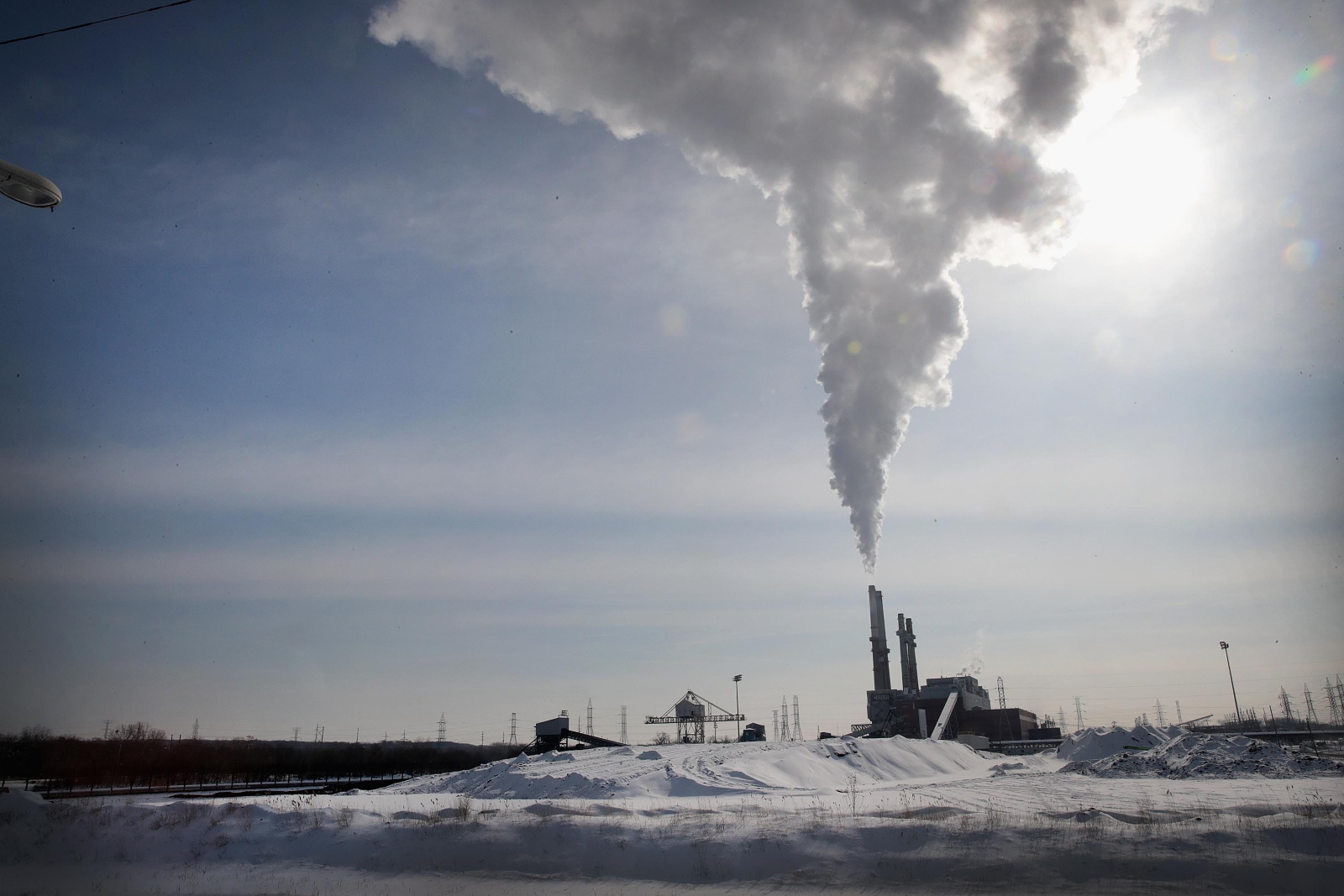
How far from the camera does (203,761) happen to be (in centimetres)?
6178

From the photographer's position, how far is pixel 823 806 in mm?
22859

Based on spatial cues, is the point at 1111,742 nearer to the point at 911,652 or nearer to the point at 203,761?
the point at 911,652

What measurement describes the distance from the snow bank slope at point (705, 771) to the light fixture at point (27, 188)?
26.1 m

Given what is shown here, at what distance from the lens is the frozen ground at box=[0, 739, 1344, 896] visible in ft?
43.7

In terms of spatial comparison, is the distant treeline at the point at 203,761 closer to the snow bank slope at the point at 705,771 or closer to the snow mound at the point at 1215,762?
the snow bank slope at the point at 705,771

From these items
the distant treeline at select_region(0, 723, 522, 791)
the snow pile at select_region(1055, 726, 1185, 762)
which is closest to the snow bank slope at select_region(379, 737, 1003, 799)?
the snow pile at select_region(1055, 726, 1185, 762)

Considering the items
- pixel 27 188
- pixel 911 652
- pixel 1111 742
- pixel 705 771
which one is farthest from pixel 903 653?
pixel 27 188

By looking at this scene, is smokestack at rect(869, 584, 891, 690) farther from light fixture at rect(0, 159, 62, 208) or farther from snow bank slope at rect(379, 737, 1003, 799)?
light fixture at rect(0, 159, 62, 208)

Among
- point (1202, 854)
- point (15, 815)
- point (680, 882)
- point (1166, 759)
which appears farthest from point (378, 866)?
point (1166, 759)

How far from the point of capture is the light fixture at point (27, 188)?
9109mm

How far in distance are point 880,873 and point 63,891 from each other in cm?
1432

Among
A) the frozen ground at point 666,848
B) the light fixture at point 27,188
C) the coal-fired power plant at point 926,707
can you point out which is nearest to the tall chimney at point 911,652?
the coal-fired power plant at point 926,707

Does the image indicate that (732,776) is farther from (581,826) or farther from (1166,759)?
(1166,759)

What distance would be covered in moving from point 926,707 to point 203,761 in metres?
67.5
